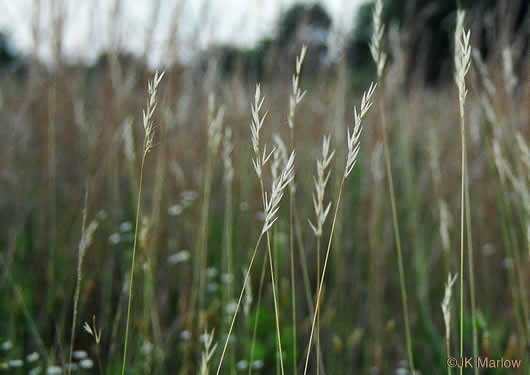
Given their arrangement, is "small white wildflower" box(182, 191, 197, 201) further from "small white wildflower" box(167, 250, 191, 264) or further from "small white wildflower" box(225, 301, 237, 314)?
"small white wildflower" box(225, 301, 237, 314)

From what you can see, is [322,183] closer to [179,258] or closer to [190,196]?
[179,258]

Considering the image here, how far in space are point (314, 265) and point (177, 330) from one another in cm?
62

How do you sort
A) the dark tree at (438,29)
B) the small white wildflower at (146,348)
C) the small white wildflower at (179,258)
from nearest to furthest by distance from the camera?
the small white wildflower at (146,348) < the small white wildflower at (179,258) < the dark tree at (438,29)

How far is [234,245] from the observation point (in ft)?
5.58

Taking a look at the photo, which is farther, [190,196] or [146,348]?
[190,196]

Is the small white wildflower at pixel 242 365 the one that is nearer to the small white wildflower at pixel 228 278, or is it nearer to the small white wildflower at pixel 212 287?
the small white wildflower at pixel 228 278

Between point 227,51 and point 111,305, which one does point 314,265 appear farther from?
point 227,51

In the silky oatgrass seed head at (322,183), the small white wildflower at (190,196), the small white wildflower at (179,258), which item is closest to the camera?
the silky oatgrass seed head at (322,183)

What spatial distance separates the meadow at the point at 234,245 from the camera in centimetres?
104

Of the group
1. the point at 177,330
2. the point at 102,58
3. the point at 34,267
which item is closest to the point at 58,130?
the point at 102,58

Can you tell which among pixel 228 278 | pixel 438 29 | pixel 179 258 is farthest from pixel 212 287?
pixel 438 29

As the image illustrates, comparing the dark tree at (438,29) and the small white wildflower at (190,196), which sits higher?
the dark tree at (438,29)

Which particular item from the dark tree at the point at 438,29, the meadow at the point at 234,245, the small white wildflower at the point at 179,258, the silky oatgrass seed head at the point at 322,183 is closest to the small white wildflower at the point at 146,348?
the meadow at the point at 234,245

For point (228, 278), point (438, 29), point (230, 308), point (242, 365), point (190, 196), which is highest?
point (438, 29)
